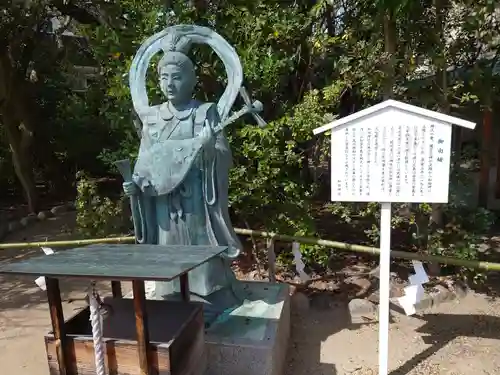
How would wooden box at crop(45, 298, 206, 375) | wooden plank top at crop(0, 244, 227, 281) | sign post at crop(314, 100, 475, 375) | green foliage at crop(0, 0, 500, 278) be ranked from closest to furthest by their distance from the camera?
wooden plank top at crop(0, 244, 227, 281)
wooden box at crop(45, 298, 206, 375)
sign post at crop(314, 100, 475, 375)
green foliage at crop(0, 0, 500, 278)

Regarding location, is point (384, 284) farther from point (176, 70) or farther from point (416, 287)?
point (176, 70)

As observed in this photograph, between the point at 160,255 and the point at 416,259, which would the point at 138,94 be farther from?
the point at 416,259

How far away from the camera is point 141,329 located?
220 centimetres

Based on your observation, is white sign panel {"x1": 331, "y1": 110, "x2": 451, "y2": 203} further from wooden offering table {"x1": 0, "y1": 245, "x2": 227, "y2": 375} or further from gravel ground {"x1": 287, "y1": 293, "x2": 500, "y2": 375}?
gravel ground {"x1": 287, "y1": 293, "x2": 500, "y2": 375}

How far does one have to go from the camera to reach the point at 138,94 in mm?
3541

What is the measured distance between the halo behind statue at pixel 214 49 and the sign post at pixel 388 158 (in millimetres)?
748

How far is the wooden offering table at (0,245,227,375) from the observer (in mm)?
2195

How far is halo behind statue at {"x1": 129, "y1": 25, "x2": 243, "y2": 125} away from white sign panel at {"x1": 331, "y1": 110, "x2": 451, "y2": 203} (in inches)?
31.9

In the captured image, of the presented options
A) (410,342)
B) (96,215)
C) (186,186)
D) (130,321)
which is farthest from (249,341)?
(96,215)

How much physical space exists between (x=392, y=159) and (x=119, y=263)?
1.92 m

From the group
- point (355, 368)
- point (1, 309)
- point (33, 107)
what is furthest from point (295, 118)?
point (33, 107)

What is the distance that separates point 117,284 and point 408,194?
2059 mm

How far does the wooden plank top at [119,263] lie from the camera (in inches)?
83.0

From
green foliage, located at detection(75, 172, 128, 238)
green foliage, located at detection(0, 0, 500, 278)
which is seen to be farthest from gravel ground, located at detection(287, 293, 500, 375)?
green foliage, located at detection(75, 172, 128, 238)
